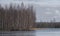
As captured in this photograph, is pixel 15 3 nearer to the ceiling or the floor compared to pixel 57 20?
nearer to the ceiling

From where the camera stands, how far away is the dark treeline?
179 inches

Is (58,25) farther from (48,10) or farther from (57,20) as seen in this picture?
(48,10)

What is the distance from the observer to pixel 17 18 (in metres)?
4.60

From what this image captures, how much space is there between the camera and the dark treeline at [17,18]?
4.55m

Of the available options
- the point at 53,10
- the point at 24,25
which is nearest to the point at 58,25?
the point at 53,10

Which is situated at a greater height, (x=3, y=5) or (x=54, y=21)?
(x=3, y=5)

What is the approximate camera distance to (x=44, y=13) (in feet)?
15.7

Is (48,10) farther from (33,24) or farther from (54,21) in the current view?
(33,24)

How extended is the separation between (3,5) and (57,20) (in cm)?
191

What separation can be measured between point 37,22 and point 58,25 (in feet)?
2.41

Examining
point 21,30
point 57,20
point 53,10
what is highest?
point 53,10

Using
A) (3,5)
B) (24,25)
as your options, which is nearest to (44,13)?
(24,25)

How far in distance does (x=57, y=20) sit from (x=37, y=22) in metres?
0.70

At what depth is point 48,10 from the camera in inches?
189
